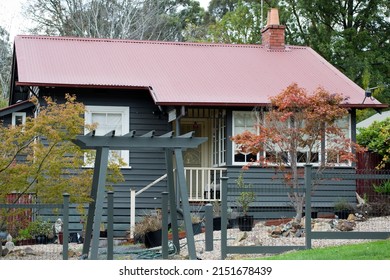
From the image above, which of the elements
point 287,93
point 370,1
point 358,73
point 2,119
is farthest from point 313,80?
point 370,1

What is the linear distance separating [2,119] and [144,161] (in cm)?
441

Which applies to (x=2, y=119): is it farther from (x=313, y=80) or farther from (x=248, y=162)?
(x=313, y=80)

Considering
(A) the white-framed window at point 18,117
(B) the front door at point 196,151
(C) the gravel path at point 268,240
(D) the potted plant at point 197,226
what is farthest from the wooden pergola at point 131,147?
(B) the front door at point 196,151

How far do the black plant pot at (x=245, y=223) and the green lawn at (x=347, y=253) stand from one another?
Answer: 6.99 ft

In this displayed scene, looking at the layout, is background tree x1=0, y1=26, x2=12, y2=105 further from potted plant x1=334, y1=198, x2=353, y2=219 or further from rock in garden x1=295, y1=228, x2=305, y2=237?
rock in garden x1=295, y1=228, x2=305, y2=237

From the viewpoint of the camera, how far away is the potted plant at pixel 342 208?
54.0 ft

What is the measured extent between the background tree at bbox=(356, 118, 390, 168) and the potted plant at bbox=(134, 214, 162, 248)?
7132 millimetres

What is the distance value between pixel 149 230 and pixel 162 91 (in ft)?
14.3

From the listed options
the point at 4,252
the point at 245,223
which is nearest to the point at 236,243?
the point at 245,223

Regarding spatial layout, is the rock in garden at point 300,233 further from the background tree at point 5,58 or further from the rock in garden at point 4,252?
the background tree at point 5,58

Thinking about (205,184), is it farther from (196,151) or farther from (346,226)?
(346,226)

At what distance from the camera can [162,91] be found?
64.8ft

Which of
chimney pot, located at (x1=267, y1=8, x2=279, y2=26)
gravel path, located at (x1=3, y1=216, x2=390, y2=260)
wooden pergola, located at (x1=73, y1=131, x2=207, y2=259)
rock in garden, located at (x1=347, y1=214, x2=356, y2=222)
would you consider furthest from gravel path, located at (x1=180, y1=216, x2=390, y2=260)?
chimney pot, located at (x1=267, y1=8, x2=279, y2=26)

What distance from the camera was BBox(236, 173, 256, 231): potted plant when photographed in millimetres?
15553
